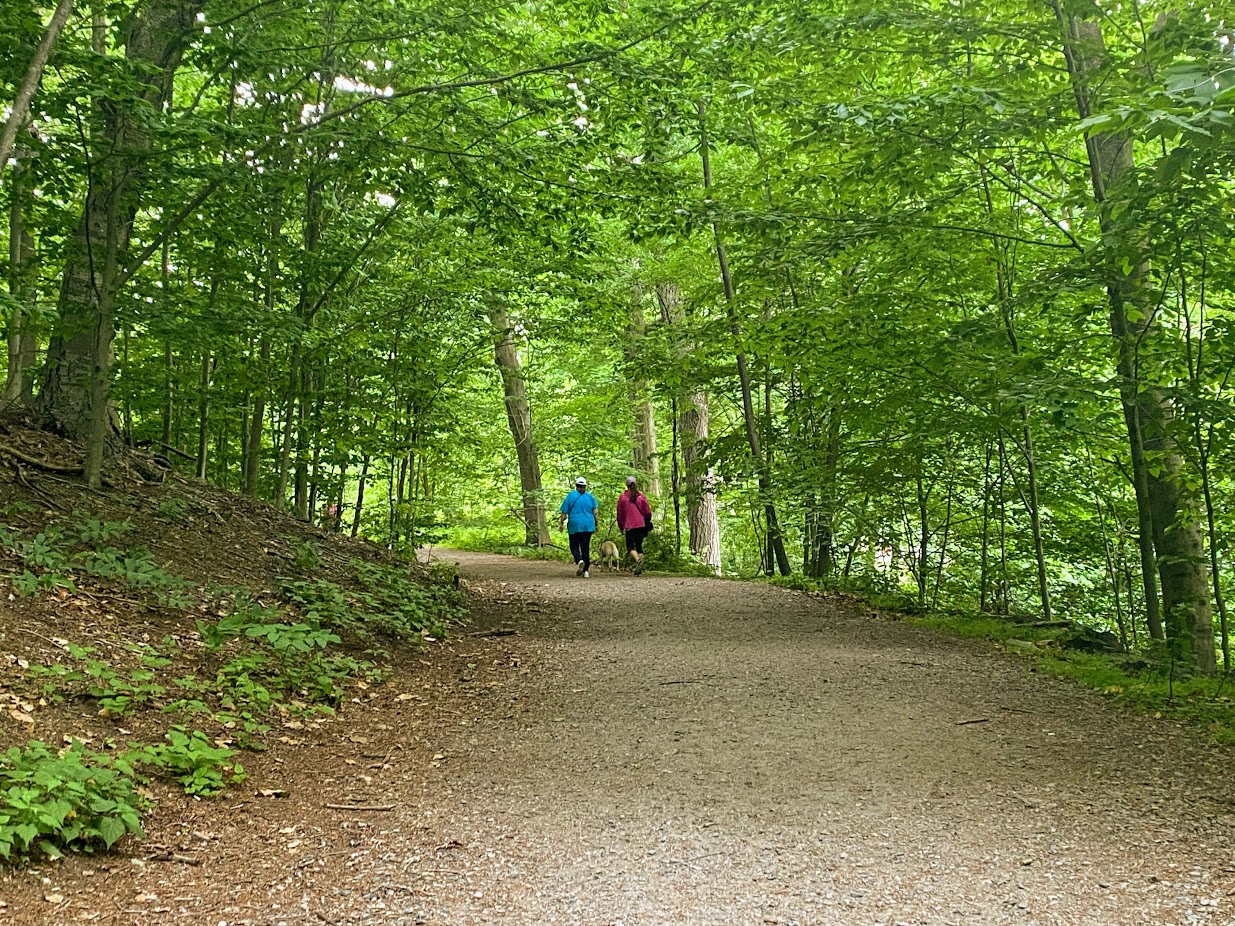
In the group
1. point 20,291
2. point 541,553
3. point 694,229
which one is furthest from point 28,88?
point 541,553

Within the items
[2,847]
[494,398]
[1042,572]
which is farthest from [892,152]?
[494,398]

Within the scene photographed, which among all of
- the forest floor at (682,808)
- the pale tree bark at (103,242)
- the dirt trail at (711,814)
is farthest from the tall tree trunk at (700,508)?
the pale tree bark at (103,242)

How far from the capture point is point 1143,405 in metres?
6.43

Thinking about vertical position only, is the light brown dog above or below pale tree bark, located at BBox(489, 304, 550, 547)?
below

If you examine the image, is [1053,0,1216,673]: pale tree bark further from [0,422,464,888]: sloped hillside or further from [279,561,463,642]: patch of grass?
[279,561,463,642]: patch of grass

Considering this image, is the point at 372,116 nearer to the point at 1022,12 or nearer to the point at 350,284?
the point at 350,284

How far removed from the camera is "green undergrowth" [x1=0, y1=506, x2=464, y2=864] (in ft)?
11.1

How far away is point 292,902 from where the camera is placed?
3186 mm

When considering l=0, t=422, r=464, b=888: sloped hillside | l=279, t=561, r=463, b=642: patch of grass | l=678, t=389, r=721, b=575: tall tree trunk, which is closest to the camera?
l=0, t=422, r=464, b=888: sloped hillside

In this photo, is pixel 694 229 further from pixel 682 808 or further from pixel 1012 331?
pixel 682 808

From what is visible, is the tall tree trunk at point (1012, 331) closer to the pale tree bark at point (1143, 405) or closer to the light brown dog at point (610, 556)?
the pale tree bark at point (1143, 405)

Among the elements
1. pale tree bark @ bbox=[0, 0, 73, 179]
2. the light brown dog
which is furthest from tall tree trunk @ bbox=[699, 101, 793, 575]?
pale tree bark @ bbox=[0, 0, 73, 179]

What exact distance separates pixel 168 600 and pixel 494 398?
16477 mm

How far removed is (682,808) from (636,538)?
1186 cm
